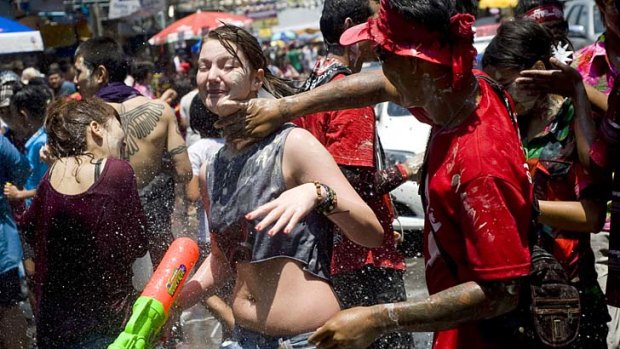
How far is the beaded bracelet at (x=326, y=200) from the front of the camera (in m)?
2.82

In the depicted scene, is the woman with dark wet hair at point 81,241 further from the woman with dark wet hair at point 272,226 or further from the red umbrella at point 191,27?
the red umbrella at point 191,27

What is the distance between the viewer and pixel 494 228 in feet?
7.45

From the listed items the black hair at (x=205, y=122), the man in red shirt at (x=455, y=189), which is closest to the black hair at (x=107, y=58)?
the black hair at (x=205, y=122)

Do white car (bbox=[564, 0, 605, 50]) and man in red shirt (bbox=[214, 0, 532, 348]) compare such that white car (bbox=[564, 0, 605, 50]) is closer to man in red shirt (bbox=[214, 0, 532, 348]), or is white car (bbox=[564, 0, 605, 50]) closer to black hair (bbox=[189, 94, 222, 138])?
black hair (bbox=[189, 94, 222, 138])

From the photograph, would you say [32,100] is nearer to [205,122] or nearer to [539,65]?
[205,122]

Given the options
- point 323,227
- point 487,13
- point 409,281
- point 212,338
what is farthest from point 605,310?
point 487,13

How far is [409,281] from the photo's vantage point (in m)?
7.71

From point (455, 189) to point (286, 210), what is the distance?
1.59ft

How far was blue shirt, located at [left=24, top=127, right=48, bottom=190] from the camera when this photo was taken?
7164mm

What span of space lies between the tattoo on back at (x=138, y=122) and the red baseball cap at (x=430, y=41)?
339cm

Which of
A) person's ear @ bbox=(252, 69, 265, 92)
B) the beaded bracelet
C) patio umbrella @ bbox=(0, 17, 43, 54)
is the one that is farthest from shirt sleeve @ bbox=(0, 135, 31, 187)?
patio umbrella @ bbox=(0, 17, 43, 54)

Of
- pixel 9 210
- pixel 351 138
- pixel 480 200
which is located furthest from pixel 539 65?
pixel 9 210

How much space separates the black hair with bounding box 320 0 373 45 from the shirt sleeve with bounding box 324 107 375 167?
0.46m

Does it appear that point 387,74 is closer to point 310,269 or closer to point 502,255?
point 502,255
